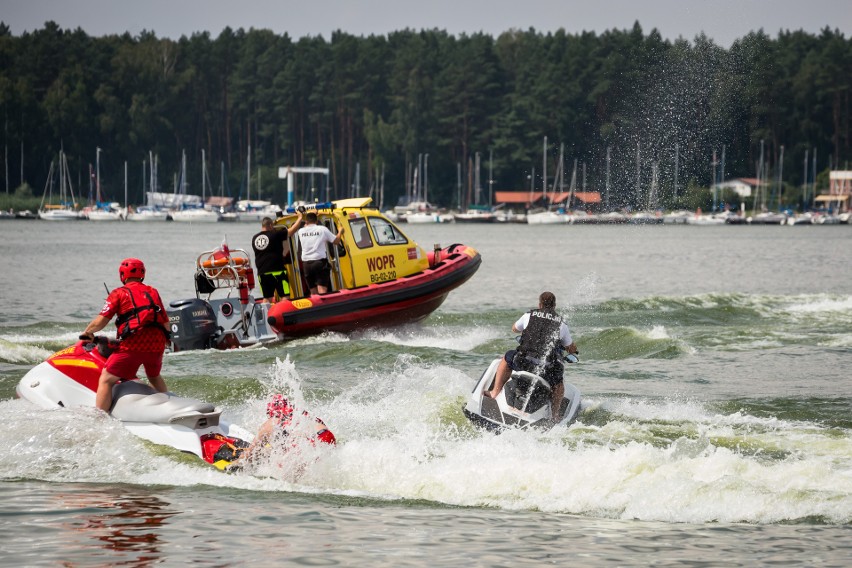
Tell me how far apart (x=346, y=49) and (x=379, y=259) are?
12376 cm

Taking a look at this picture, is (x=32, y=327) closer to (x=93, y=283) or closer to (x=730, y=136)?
(x=93, y=283)

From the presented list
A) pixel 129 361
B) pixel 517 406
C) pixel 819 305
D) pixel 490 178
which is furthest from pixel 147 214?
pixel 129 361

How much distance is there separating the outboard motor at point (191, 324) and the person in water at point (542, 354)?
6589 mm

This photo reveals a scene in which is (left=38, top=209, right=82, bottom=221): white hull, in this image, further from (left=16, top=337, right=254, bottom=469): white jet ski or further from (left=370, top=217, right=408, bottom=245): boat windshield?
(left=16, top=337, right=254, bottom=469): white jet ski

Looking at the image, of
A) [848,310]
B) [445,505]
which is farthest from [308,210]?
[848,310]

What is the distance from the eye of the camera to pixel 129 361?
11320 millimetres

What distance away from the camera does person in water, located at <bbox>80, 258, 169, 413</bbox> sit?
11.2 metres

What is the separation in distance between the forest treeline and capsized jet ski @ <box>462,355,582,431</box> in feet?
287

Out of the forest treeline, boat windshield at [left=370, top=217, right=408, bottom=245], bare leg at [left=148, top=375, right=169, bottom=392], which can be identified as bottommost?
bare leg at [left=148, top=375, right=169, bottom=392]

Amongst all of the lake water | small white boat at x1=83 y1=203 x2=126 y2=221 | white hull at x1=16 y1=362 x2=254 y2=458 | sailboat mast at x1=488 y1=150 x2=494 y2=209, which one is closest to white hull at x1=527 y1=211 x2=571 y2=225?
sailboat mast at x1=488 y1=150 x2=494 y2=209

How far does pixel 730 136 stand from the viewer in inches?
4040

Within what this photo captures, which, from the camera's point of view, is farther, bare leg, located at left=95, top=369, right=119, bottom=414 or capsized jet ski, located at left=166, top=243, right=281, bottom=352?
capsized jet ski, located at left=166, top=243, right=281, bottom=352

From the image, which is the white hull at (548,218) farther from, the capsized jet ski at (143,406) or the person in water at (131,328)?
the person in water at (131,328)

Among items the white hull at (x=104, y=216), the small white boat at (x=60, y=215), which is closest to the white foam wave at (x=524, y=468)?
the white hull at (x=104, y=216)
